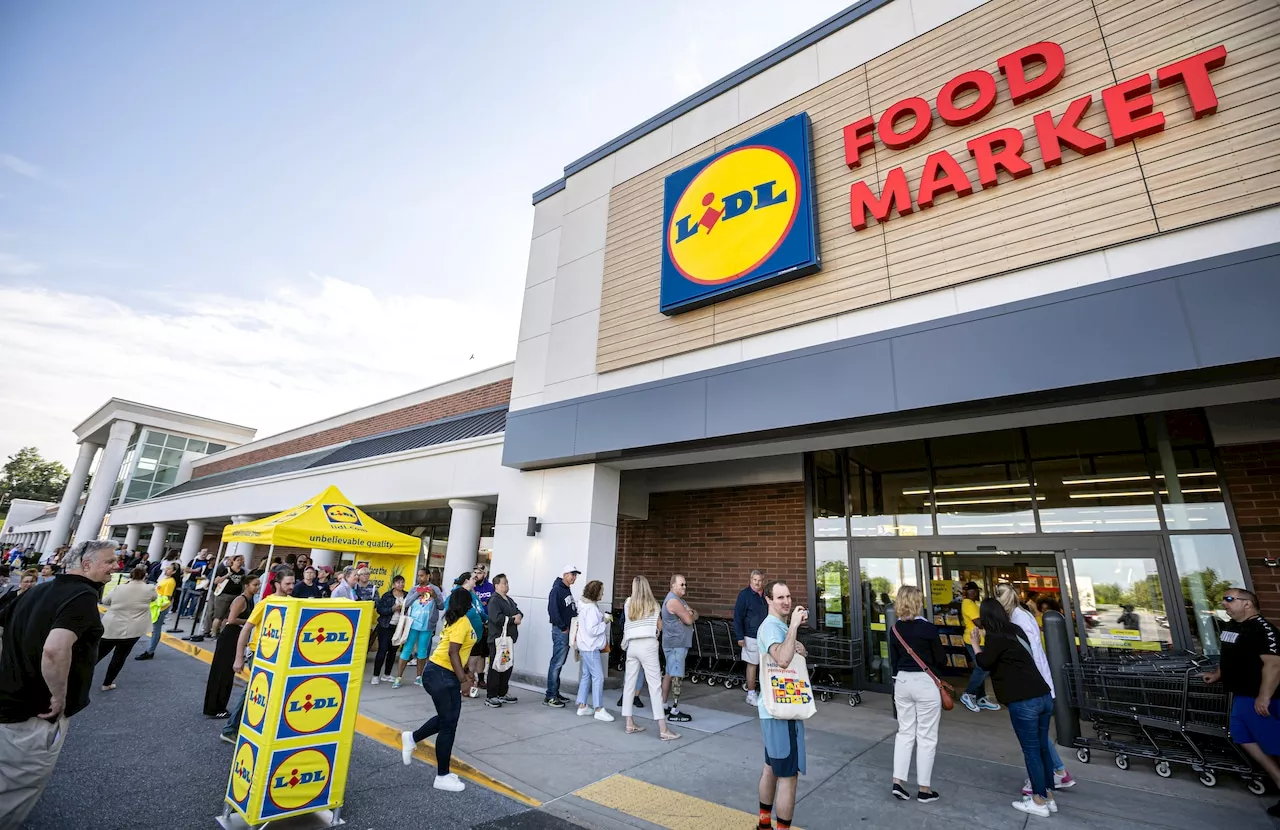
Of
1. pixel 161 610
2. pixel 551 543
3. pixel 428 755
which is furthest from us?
pixel 161 610

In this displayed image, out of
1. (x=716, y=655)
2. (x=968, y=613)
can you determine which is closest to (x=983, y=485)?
(x=968, y=613)

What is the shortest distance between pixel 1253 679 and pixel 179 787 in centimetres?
922

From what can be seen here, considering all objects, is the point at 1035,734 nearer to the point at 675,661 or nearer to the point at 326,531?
the point at 675,661

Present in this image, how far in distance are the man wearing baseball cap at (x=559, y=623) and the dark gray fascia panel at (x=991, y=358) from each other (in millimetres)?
2176

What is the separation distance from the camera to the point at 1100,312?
5688 millimetres

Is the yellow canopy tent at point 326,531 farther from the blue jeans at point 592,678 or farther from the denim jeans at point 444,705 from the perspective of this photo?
the denim jeans at point 444,705

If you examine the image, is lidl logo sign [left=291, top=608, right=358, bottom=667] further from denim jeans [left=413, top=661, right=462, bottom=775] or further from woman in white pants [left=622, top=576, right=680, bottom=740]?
woman in white pants [left=622, top=576, right=680, bottom=740]

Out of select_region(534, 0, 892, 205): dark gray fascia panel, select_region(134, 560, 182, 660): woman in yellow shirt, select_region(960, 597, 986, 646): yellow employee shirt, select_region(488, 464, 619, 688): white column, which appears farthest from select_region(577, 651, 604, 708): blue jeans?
select_region(534, 0, 892, 205): dark gray fascia panel

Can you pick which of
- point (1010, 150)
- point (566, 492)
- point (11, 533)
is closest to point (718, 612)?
point (566, 492)

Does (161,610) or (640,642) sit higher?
(640,642)

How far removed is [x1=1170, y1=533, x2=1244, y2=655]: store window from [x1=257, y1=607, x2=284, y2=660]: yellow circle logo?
10.6m

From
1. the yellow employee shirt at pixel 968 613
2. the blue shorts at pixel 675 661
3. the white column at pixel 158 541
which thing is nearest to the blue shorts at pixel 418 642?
the blue shorts at pixel 675 661

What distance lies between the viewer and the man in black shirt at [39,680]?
3197 millimetres

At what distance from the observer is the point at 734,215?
29.3 feet
